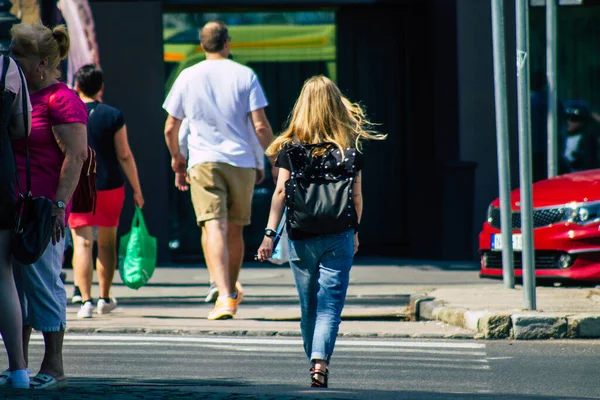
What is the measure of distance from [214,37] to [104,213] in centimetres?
153

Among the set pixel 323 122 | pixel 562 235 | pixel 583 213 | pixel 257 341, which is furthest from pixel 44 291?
pixel 583 213

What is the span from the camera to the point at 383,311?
31.3 feet

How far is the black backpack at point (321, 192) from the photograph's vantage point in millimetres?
6168

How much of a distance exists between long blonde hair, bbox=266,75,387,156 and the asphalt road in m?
1.24

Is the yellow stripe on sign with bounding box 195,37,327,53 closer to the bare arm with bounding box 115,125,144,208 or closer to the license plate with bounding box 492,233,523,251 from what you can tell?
the license plate with bounding box 492,233,523,251

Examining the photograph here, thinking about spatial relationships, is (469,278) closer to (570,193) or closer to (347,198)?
(570,193)

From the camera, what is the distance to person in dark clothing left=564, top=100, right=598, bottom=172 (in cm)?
1408


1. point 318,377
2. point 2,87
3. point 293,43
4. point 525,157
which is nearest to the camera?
point 2,87

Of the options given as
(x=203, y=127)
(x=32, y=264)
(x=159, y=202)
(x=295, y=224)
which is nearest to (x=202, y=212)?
(x=203, y=127)

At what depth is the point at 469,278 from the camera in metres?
12.1

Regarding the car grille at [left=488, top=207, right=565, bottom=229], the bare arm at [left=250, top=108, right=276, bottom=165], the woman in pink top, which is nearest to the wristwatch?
the woman in pink top

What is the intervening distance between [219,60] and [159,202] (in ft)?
15.8

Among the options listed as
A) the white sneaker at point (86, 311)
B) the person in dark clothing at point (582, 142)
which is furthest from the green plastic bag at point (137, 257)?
the person in dark clothing at point (582, 142)

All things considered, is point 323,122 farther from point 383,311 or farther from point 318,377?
point 383,311
